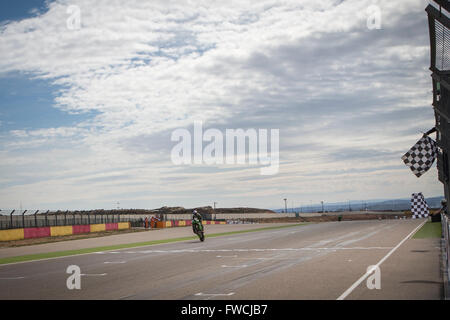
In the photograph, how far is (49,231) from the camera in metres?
35.2

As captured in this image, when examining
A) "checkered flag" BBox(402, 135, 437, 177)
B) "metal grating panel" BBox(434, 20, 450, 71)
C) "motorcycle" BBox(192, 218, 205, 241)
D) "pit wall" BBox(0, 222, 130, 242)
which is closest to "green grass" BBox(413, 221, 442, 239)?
"checkered flag" BBox(402, 135, 437, 177)

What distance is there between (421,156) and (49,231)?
26.4 metres

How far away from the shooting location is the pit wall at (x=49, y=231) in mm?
31172

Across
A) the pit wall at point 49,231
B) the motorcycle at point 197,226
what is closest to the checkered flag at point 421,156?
the motorcycle at point 197,226

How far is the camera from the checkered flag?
21.7 meters

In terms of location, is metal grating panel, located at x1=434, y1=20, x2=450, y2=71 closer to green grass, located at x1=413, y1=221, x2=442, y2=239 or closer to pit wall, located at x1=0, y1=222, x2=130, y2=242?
green grass, located at x1=413, y1=221, x2=442, y2=239

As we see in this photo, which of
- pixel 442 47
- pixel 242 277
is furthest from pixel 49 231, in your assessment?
pixel 442 47

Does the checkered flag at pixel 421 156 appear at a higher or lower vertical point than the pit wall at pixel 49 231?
higher

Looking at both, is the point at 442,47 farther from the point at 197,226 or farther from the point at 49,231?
the point at 49,231

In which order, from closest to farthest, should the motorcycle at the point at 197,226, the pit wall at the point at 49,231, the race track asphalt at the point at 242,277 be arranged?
the race track asphalt at the point at 242,277 < the motorcycle at the point at 197,226 < the pit wall at the point at 49,231

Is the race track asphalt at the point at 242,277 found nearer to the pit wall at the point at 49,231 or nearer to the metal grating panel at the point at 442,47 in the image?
the metal grating panel at the point at 442,47

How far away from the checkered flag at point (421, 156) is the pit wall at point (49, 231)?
81.1 ft

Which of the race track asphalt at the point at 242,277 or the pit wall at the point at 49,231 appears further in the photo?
the pit wall at the point at 49,231

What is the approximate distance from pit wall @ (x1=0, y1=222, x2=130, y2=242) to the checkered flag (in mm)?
24733
